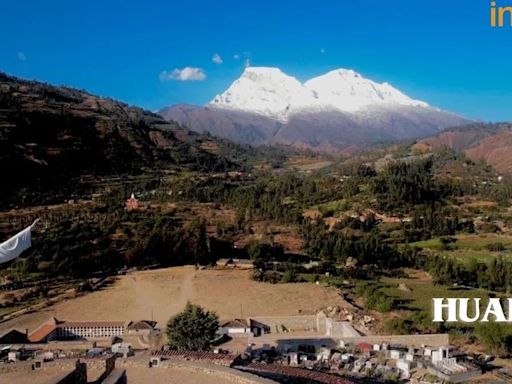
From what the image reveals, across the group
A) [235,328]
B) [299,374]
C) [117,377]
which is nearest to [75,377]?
[117,377]

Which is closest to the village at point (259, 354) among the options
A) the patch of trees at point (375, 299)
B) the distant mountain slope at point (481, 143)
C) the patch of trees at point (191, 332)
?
the patch of trees at point (191, 332)

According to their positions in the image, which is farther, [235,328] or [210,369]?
[235,328]

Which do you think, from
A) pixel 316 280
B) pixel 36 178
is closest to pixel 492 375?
pixel 316 280

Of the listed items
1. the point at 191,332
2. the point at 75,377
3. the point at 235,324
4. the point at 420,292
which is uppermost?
the point at 75,377

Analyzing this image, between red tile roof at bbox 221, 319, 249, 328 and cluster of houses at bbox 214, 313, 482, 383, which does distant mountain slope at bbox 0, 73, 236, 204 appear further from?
cluster of houses at bbox 214, 313, 482, 383

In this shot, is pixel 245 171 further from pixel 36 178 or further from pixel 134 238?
pixel 134 238

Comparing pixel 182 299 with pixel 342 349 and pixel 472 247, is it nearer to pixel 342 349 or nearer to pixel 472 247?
pixel 342 349
